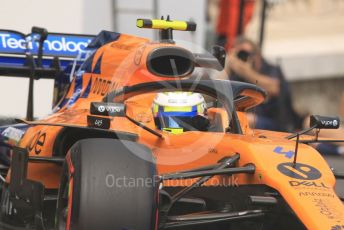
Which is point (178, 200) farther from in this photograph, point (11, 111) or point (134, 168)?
point (11, 111)

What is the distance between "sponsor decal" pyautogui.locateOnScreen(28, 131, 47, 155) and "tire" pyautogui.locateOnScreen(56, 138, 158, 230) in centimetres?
112

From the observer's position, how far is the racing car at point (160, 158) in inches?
177

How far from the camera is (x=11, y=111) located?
955 cm

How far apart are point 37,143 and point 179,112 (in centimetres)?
92

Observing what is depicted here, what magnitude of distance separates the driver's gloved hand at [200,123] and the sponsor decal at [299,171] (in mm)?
873

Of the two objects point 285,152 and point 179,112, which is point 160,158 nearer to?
point 179,112

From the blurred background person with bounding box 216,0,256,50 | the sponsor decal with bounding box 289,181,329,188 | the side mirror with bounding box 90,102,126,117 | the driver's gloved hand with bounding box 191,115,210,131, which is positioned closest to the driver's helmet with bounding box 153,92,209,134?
the driver's gloved hand with bounding box 191,115,210,131

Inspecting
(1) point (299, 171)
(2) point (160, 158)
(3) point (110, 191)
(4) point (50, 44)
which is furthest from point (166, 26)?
(3) point (110, 191)

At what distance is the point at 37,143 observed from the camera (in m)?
5.79

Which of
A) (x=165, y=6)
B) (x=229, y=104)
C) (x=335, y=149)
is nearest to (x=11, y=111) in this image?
(x=165, y=6)

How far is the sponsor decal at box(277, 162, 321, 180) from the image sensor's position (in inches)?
A: 190

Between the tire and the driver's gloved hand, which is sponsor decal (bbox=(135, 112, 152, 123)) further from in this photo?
the tire

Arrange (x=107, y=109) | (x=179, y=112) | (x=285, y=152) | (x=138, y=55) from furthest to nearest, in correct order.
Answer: (x=138, y=55)
(x=179, y=112)
(x=285, y=152)
(x=107, y=109)

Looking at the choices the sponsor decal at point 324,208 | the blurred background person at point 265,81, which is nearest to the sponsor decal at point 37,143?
the sponsor decal at point 324,208
